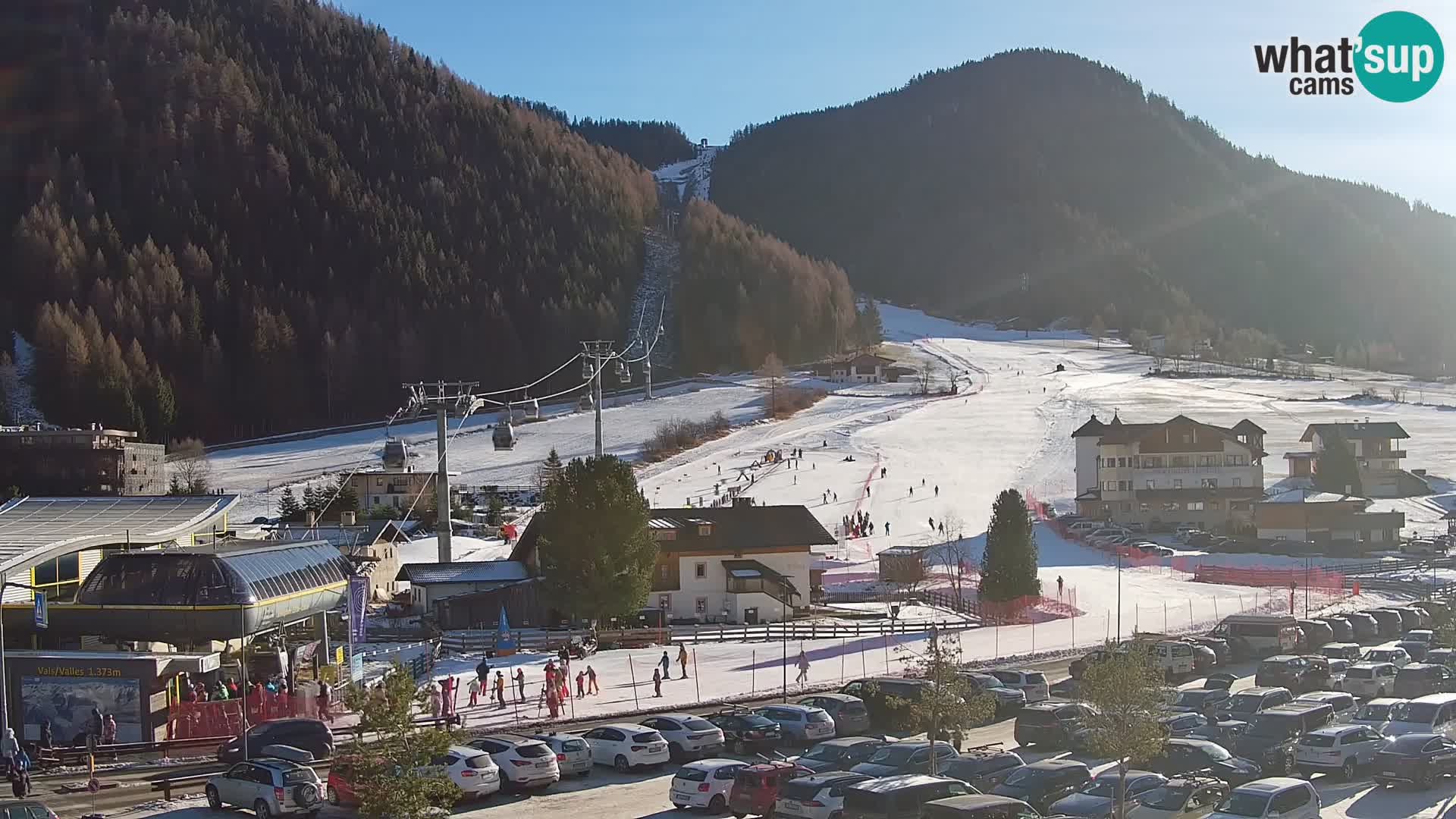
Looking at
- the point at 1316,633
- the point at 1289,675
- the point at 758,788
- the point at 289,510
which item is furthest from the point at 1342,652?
the point at 289,510

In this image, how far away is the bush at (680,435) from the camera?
86438mm

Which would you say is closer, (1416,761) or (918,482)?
(1416,761)

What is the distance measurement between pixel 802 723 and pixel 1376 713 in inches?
381

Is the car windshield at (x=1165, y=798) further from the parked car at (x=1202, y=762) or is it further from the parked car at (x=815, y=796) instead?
the parked car at (x=815, y=796)

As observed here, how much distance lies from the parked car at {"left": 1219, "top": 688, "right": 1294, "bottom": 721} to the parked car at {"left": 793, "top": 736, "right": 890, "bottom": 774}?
701 centimetres

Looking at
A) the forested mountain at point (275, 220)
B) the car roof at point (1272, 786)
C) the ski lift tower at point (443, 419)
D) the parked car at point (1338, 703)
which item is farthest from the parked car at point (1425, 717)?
the forested mountain at point (275, 220)

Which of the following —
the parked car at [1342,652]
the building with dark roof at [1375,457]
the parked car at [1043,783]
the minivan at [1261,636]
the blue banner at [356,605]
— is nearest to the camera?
the parked car at [1043,783]

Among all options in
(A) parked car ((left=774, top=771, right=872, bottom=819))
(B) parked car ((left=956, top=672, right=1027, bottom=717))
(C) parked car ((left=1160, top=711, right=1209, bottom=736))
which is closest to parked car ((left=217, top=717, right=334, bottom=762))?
(A) parked car ((left=774, top=771, right=872, bottom=819))

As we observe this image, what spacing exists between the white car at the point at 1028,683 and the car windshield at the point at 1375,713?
554 centimetres

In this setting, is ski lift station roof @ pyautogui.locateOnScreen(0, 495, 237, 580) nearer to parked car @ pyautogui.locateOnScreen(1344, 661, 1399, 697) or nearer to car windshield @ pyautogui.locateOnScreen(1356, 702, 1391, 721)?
car windshield @ pyautogui.locateOnScreen(1356, 702, 1391, 721)

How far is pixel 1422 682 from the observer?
89.5 feet

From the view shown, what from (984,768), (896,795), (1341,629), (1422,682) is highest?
(896,795)

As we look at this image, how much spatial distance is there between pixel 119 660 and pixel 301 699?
3.42m

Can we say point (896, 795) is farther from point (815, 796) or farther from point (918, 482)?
point (918, 482)
